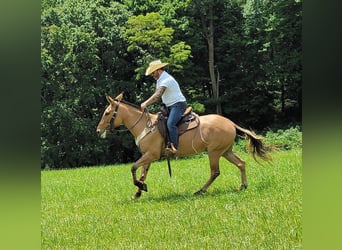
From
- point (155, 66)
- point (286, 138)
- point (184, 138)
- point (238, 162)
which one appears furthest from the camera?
point (184, 138)

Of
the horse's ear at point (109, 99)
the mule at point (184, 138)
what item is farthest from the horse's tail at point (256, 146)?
the horse's ear at point (109, 99)

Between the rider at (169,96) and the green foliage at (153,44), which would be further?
the green foliage at (153,44)

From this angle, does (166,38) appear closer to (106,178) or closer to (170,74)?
(170,74)

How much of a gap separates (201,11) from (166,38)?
0.30 meters

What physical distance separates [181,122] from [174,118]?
71 millimetres

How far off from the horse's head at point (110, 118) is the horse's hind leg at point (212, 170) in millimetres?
689

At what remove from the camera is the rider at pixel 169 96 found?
2.75 m

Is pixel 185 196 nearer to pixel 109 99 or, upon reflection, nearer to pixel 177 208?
pixel 177 208

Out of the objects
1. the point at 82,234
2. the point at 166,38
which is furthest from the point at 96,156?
the point at 166,38

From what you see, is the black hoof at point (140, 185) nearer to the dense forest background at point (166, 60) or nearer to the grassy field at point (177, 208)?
the grassy field at point (177, 208)

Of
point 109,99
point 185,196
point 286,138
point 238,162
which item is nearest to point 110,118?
point 109,99

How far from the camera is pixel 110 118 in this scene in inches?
116

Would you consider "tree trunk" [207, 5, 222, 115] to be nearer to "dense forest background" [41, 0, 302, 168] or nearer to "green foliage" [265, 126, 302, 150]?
"dense forest background" [41, 0, 302, 168]
